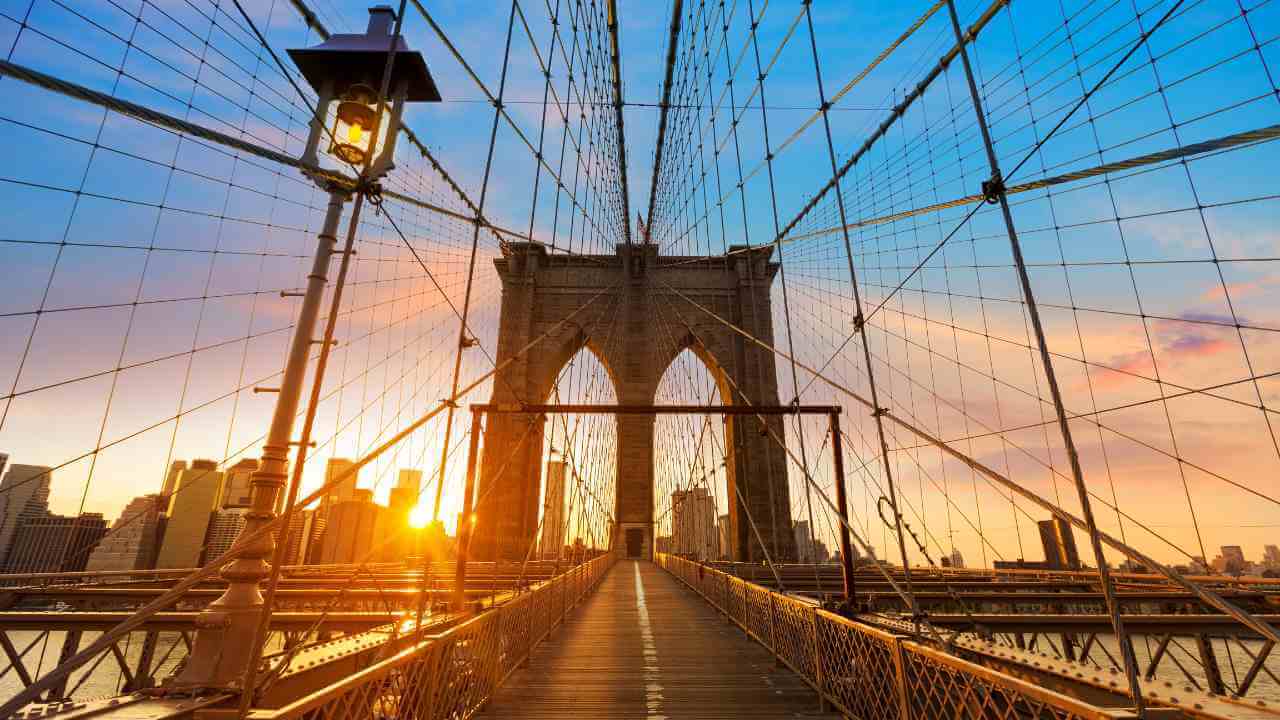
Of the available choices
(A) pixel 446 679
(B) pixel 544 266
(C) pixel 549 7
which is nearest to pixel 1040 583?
(A) pixel 446 679

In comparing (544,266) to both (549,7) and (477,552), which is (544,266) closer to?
(477,552)

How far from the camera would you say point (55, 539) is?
21.8 ft

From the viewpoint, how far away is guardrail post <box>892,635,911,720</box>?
272 centimetres

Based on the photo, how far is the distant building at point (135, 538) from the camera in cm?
541

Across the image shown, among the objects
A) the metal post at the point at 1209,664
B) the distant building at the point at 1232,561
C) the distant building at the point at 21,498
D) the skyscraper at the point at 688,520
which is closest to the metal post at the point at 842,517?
the metal post at the point at 1209,664

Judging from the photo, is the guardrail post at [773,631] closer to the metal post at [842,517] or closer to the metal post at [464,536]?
the metal post at [842,517]

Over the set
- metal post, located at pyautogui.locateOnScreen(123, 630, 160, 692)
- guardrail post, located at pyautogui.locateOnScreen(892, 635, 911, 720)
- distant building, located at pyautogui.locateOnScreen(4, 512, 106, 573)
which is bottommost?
metal post, located at pyautogui.locateOnScreen(123, 630, 160, 692)

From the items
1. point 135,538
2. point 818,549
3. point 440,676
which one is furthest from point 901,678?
point 135,538

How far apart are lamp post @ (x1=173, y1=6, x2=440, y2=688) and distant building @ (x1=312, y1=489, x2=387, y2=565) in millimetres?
5817

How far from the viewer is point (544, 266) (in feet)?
85.9

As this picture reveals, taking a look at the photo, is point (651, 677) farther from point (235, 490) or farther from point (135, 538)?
point (135, 538)

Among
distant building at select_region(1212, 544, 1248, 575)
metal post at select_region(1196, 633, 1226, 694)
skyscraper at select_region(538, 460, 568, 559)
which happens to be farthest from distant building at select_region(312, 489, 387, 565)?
distant building at select_region(1212, 544, 1248, 575)

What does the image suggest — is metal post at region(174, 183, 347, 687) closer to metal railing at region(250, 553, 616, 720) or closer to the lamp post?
the lamp post

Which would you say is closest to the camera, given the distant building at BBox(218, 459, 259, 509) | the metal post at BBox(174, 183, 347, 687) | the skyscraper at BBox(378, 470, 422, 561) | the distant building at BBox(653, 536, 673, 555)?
the metal post at BBox(174, 183, 347, 687)
